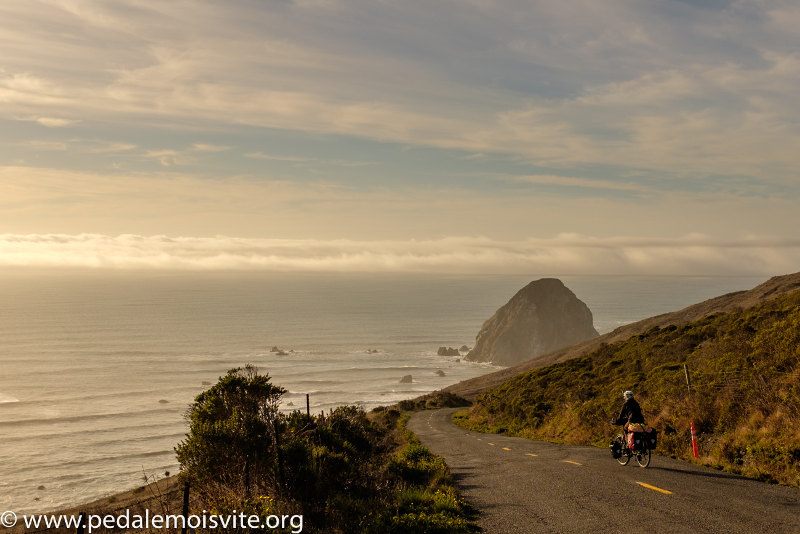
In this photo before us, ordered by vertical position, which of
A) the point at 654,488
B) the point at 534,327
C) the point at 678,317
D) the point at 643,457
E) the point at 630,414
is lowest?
the point at 643,457

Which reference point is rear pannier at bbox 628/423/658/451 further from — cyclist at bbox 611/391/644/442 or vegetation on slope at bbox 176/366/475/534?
vegetation on slope at bbox 176/366/475/534

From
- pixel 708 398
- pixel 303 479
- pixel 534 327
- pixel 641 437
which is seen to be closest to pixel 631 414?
pixel 641 437

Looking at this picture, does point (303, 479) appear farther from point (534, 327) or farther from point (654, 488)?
point (534, 327)

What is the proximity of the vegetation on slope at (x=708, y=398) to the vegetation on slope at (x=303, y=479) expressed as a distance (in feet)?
25.9

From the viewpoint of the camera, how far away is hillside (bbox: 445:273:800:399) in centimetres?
6606

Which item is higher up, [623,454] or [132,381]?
[623,454]

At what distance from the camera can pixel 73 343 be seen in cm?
14575

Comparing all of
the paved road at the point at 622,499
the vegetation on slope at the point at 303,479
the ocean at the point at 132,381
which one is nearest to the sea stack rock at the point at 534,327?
the ocean at the point at 132,381

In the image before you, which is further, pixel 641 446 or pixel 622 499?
pixel 641 446

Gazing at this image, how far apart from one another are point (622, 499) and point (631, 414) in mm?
4713

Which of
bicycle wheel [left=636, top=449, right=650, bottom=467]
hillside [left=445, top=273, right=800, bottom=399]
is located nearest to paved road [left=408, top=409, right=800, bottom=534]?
bicycle wheel [left=636, top=449, right=650, bottom=467]

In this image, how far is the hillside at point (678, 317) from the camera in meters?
66.1

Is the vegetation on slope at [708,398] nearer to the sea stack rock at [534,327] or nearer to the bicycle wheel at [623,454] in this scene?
the bicycle wheel at [623,454]

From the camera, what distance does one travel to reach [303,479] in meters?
12.0
